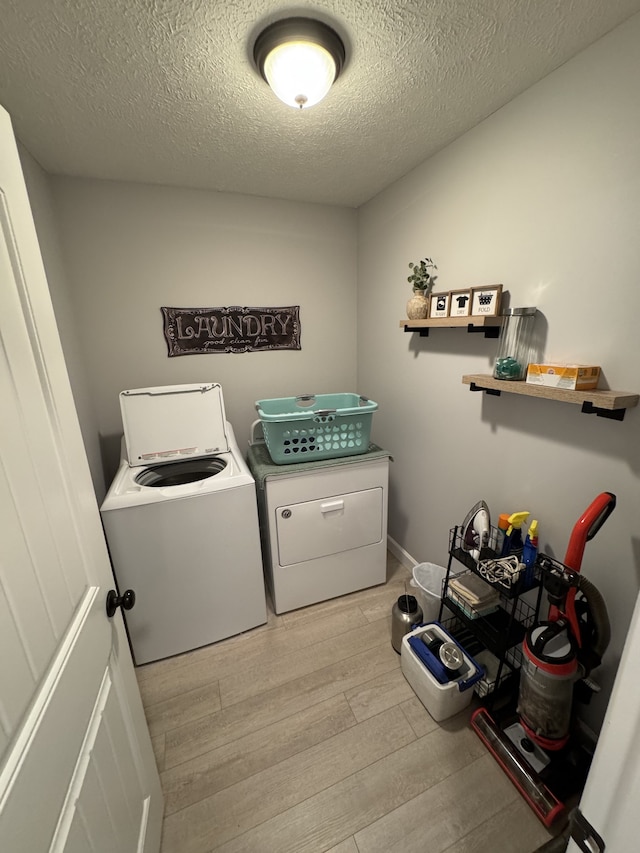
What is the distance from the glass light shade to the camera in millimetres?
958

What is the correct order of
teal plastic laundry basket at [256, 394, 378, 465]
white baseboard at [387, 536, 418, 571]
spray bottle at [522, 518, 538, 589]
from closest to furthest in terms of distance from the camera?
1. spray bottle at [522, 518, 538, 589]
2. teal plastic laundry basket at [256, 394, 378, 465]
3. white baseboard at [387, 536, 418, 571]

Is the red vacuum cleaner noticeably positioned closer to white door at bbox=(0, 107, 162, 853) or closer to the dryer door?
the dryer door

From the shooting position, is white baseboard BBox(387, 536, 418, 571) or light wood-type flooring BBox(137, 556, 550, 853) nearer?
light wood-type flooring BBox(137, 556, 550, 853)

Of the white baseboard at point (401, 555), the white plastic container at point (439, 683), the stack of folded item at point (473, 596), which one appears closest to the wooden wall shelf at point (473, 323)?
the stack of folded item at point (473, 596)

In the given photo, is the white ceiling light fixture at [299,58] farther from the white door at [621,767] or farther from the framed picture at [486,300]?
the white door at [621,767]

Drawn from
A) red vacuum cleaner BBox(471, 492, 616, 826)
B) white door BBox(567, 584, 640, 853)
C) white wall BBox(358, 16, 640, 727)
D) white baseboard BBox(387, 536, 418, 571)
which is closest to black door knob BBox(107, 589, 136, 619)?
white door BBox(567, 584, 640, 853)

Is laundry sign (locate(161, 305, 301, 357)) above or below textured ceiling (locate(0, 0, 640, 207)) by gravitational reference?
below

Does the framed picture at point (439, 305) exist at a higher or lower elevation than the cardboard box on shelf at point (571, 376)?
higher

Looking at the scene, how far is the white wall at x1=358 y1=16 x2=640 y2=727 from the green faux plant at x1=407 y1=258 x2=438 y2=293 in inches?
2.5

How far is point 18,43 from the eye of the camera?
0.94m

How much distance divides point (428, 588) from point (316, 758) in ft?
2.74

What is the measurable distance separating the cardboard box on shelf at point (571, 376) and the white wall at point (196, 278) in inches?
61.1

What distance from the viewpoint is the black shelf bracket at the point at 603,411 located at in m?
1.02

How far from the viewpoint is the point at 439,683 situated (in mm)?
1307
